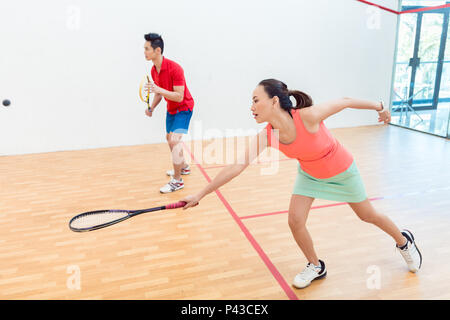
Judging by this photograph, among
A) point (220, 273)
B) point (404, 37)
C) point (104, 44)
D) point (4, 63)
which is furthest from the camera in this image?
point (404, 37)

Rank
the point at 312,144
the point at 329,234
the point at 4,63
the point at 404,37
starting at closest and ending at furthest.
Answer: the point at 312,144 < the point at 329,234 < the point at 4,63 < the point at 404,37

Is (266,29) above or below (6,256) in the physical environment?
above

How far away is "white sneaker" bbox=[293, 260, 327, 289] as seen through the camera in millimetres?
1663

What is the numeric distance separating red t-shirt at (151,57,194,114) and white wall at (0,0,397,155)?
163cm

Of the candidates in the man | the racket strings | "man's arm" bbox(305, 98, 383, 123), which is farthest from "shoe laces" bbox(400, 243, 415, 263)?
the man

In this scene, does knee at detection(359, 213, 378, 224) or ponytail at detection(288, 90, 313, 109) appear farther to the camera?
knee at detection(359, 213, 378, 224)

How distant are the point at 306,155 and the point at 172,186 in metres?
1.64

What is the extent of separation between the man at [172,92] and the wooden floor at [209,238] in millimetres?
279

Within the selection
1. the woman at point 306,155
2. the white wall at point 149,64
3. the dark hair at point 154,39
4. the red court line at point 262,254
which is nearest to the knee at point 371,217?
the woman at point 306,155

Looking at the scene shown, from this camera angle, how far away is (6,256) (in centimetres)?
199

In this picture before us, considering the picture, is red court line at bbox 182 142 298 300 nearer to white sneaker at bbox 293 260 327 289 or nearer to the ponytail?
white sneaker at bbox 293 260 327 289

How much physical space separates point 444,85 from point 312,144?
4.10 meters
